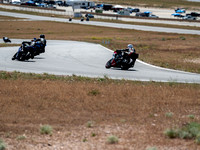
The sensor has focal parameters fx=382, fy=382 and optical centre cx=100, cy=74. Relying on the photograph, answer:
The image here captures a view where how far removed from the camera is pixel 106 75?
20406mm

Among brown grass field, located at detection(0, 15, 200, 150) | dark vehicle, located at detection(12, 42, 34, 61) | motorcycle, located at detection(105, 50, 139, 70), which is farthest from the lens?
dark vehicle, located at detection(12, 42, 34, 61)

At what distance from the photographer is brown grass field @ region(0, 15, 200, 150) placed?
9.44 metres

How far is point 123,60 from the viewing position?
23.0 m

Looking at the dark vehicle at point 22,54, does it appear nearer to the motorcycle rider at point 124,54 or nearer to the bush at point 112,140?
the motorcycle rider at point 124,54

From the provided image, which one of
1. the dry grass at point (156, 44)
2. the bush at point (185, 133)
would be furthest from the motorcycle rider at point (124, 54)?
the bush at point (185, 133)

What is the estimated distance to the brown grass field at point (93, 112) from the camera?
9438 mm

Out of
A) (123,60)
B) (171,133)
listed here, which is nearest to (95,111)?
(171,133)

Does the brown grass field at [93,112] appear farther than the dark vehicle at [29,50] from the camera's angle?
No

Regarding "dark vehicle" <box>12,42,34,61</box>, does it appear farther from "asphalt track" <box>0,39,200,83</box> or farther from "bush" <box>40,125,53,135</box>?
"bush" <box>40,125,53,135</box>

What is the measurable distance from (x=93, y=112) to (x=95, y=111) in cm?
16

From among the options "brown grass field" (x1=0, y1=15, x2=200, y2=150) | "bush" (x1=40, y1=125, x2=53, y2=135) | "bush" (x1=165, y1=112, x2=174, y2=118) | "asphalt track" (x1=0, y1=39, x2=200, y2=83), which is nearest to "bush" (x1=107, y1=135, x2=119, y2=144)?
"brown grass field" (x1=0, y1=15, x2=200, y2=150)

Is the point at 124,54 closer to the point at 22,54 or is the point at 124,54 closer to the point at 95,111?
the point at 22,54

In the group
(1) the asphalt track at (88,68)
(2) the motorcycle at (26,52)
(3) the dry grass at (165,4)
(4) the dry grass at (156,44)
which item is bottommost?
(4) the dry grass at (156,44)

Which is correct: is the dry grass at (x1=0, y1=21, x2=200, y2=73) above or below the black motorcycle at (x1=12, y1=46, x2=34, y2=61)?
below
